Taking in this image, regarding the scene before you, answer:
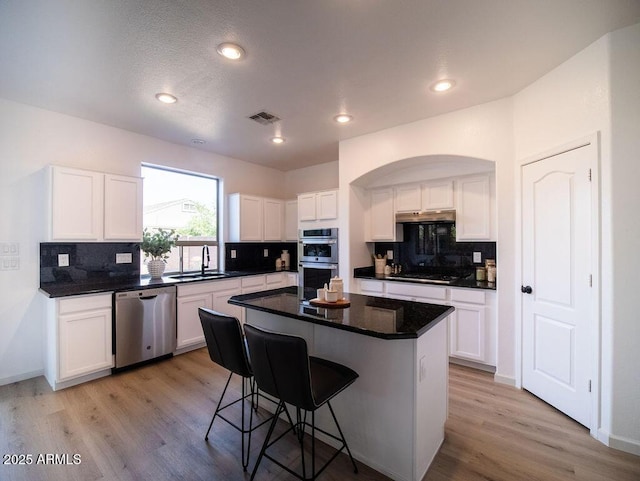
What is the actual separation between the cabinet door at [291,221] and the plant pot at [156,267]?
217 cm

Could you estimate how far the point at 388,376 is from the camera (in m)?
1.74

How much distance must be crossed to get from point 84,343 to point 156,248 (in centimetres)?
131

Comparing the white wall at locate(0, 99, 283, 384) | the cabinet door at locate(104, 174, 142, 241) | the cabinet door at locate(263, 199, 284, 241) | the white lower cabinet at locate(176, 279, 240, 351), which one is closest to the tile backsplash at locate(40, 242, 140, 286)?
the white wall at locate(0, 99, 283, 384)

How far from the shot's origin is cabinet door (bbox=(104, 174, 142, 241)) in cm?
332

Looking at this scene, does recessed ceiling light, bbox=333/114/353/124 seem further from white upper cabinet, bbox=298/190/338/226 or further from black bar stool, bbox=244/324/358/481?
black bar stool, bbox=244/324/358/481

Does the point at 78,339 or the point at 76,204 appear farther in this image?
the point at 76,204

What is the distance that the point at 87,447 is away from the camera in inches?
78.7

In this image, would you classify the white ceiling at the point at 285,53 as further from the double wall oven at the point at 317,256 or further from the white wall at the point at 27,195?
the double wall oven at the point at 317,256

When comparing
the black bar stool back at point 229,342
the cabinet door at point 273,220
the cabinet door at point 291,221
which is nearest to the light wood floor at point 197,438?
the black bar stool back at point 229,342

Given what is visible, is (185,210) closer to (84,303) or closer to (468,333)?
(84,303)

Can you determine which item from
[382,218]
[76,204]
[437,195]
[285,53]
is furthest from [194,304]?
[437,195]

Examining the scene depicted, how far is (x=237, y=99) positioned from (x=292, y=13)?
1.24 meters

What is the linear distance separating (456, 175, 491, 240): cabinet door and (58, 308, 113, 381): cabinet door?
4.05 metres

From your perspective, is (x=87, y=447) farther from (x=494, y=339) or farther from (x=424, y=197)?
(x=424, y=197)
